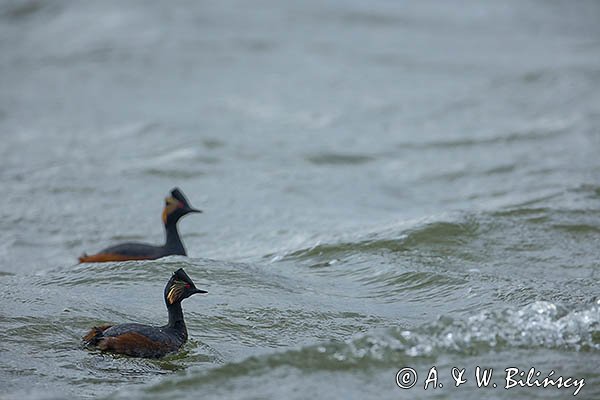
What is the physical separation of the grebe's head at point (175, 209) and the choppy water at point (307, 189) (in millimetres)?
590

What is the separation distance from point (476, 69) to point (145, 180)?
7981 mm

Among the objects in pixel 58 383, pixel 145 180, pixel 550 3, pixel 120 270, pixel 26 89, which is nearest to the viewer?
pixel 58 383

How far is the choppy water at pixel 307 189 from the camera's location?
6.96m

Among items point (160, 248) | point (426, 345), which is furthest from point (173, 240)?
point (426, 345)

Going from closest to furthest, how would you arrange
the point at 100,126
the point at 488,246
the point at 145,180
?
the point at 488,246
the point at 145,180
the point at 100,126

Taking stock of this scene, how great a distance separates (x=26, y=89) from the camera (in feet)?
62.1

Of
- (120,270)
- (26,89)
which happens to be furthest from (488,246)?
(26,89)

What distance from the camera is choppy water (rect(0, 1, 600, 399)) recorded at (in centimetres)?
696

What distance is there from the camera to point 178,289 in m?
7.43

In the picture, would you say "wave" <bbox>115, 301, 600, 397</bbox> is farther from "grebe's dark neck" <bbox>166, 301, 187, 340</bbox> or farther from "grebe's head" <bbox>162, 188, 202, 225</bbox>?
"grebe's head" <bbox>162, 188, 202, 225</bbox>

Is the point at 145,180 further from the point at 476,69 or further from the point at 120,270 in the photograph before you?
the point at 476,69

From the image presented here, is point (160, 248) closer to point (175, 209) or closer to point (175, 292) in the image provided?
point (175, 209)

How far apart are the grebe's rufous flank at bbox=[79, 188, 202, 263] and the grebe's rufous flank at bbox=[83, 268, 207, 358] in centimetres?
258
